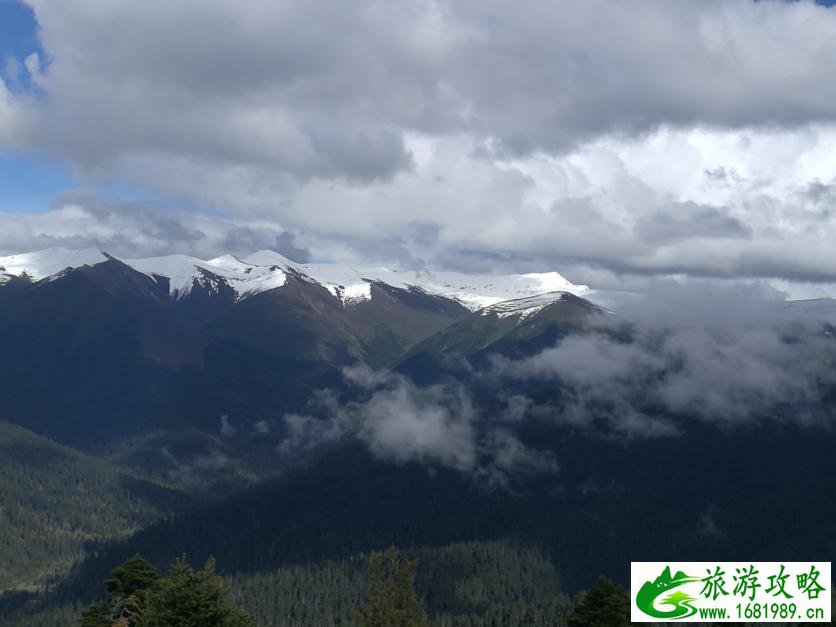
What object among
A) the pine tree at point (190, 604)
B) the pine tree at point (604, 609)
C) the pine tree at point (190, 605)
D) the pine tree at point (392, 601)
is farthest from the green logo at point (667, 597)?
the pine tree at point (190, 605)

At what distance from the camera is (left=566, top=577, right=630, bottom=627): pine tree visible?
208ft

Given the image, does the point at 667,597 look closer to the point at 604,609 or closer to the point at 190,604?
the point at 604,609

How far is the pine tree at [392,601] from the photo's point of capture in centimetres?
4953

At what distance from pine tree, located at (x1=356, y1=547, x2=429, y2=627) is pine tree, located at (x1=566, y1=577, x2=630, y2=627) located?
19885 mm

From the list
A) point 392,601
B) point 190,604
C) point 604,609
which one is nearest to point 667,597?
point 604,609

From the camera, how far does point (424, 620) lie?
2020 inches

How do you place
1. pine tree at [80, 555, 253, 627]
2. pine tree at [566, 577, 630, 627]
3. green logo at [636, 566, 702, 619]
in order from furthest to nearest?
pine tree at [566, 577, 630, 627], green logo at [636, 566, 702, 619], pine tree at [80, 555, 253, 627]

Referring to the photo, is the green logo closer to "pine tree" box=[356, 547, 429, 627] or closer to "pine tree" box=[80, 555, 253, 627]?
"pine tree" box=[356, 547, 429, 627]

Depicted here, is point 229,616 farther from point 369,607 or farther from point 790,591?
point 790,591

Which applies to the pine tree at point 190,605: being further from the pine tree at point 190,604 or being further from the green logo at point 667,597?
the green logo at point 667,597

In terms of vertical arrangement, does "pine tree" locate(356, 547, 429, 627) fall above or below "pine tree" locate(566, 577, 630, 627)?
above

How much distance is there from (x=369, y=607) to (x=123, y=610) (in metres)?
23.2

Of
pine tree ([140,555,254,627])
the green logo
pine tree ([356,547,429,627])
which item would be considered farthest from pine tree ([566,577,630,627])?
pine tree ([140,555,254,627])

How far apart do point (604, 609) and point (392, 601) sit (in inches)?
908
